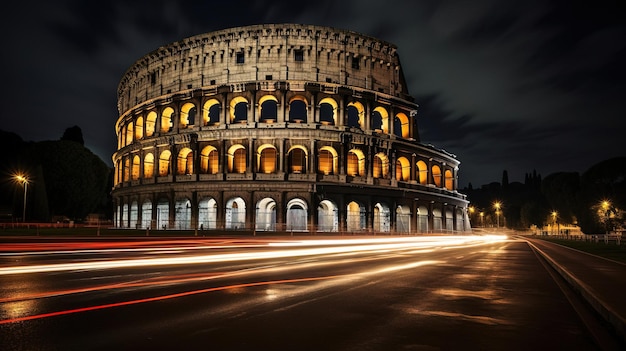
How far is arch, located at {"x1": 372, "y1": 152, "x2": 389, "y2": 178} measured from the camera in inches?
1681

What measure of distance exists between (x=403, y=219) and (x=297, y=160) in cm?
1188

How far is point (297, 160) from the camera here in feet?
137

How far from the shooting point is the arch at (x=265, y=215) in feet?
125

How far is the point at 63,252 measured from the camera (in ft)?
46.7

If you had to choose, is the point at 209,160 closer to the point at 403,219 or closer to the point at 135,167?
the point at 135,167

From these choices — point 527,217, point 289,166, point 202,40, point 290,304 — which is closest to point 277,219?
point 289,166

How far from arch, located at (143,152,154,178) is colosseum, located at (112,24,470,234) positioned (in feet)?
0.46

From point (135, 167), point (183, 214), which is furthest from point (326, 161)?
point (135, 167)

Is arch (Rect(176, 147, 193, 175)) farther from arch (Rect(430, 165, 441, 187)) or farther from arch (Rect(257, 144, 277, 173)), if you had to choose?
arch (Rect(430, 165, 441, 187))

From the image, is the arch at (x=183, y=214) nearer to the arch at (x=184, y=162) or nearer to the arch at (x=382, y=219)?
the arch at (x=184, y=162)

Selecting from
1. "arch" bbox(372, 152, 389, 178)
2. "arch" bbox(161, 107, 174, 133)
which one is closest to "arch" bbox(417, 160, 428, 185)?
"arch" bbox(372, 152, 389, 178)

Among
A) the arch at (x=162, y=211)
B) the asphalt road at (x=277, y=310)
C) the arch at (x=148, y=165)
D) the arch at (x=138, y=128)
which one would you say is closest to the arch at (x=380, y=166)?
the arch at (x=162, y=211)

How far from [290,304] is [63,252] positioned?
11028mm

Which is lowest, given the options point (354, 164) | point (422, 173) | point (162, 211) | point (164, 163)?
point (162, 211)
